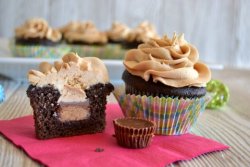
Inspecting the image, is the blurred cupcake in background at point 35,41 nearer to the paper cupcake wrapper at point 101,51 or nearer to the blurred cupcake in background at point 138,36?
the paper cupcake wrapper at point 101,51

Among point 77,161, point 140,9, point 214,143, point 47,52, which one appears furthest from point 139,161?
point 140,9

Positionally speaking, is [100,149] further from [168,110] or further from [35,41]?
[35,41]

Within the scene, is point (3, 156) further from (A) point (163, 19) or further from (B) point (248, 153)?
(A) point (163, 19)

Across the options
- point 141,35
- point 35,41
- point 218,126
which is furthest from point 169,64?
point 35,41

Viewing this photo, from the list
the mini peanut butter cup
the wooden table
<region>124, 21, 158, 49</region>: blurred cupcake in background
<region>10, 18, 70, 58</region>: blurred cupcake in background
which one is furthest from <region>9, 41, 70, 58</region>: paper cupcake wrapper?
the mini peanut butter cup

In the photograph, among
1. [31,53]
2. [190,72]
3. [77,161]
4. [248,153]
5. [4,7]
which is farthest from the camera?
[4,7]
